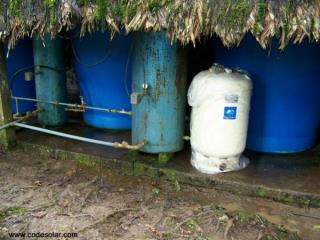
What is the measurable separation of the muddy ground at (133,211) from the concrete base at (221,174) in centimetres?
7

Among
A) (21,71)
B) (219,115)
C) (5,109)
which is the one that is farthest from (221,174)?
(21,71)

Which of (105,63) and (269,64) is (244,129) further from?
(105,63)

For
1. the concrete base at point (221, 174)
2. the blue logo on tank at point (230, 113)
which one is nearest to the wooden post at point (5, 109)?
the concrete base at point (221, 174)

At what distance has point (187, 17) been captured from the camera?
2543mm

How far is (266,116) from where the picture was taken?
338cm

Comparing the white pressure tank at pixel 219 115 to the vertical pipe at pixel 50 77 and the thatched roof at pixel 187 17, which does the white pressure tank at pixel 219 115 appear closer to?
the thatched roof at pixel 187 17

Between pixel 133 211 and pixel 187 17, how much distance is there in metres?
1.49

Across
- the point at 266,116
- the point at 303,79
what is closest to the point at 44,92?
the point at 266,116

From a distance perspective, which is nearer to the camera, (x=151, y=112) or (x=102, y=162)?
(x=151, y=112)

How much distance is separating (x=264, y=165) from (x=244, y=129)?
47cm

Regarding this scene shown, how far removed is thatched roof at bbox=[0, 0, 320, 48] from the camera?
234 cm

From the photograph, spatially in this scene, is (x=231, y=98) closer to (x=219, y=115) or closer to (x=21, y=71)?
(x=219, y=115)

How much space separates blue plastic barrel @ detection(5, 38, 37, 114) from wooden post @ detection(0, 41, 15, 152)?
1.15 ft

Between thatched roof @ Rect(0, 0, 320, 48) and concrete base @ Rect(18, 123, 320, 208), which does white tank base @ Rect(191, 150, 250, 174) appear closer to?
concrete base @ Rect(18, 123, 320, 208)
